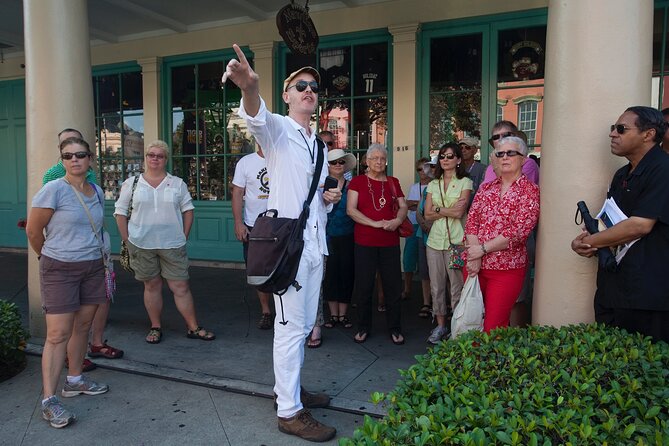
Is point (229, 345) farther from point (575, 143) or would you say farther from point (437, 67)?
point (437, 67)

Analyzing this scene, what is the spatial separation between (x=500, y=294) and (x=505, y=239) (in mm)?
368

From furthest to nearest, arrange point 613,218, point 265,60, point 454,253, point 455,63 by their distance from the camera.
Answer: point 265,60, point 455,63, point 454,253, point 613,218

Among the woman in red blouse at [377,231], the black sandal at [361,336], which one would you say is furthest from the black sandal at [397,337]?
the black sandal at [361,336]

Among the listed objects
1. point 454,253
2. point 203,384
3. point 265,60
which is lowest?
point 203,384

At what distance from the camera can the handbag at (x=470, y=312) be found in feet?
11.0

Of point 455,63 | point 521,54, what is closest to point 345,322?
point 455,63

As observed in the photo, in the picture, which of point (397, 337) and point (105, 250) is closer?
point (105, 250)

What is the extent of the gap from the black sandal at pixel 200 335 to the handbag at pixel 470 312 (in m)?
2.50

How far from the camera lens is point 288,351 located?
3.09 metres

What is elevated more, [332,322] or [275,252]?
[275,252]

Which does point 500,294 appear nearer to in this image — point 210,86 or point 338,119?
point 338,119

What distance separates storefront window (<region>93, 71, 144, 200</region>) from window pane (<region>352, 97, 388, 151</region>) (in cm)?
413

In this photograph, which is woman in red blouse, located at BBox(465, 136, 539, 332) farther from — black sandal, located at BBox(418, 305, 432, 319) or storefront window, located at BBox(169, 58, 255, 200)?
storefront window, located at BBox(169, 58, 255, 200)

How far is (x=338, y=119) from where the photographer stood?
8.11m
